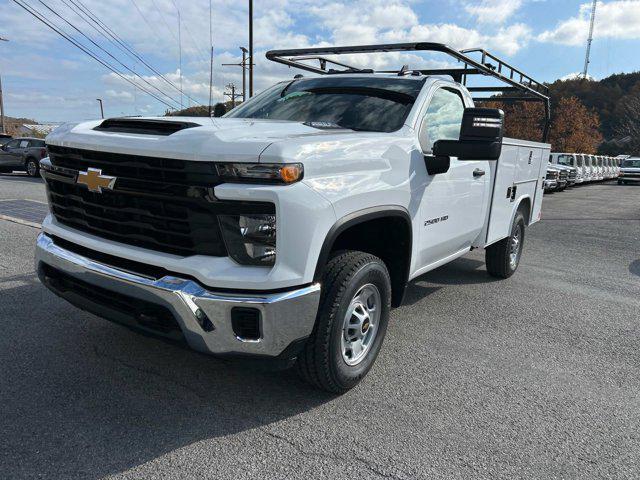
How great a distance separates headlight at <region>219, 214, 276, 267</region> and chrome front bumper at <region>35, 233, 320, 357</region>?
175 mm

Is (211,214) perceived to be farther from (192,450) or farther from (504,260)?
(504,260)

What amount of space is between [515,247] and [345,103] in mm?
3445

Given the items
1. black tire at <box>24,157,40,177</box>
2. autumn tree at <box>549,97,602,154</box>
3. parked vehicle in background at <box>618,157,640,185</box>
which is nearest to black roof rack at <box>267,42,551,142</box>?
black tire at <box>24,157,40,177</box>

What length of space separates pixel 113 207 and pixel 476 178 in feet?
A: 10.1

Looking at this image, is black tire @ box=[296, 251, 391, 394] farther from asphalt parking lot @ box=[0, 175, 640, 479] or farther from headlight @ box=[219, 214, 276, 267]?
headlight @ box=[219, 214, 276, 267]

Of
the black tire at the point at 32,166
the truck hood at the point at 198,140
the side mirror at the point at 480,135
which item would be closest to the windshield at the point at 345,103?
the side mirror at the point at 480,135

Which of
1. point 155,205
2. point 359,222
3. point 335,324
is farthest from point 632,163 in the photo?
point 155,205

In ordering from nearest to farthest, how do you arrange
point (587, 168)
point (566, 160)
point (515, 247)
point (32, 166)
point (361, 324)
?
point (361, 324)
point (515, 247)
point (32, 166)
point (566, 160)
point (587, 168)

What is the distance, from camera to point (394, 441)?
2.64 m

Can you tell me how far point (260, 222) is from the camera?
7.93 feet

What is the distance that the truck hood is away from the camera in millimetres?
2365

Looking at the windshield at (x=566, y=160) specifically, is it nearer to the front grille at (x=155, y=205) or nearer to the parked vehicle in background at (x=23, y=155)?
the parked vehicle in background at (x=23, y=155)

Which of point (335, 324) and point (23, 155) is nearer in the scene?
point (335, 324)

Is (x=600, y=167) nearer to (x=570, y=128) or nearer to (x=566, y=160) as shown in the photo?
(x=566, y=160)
